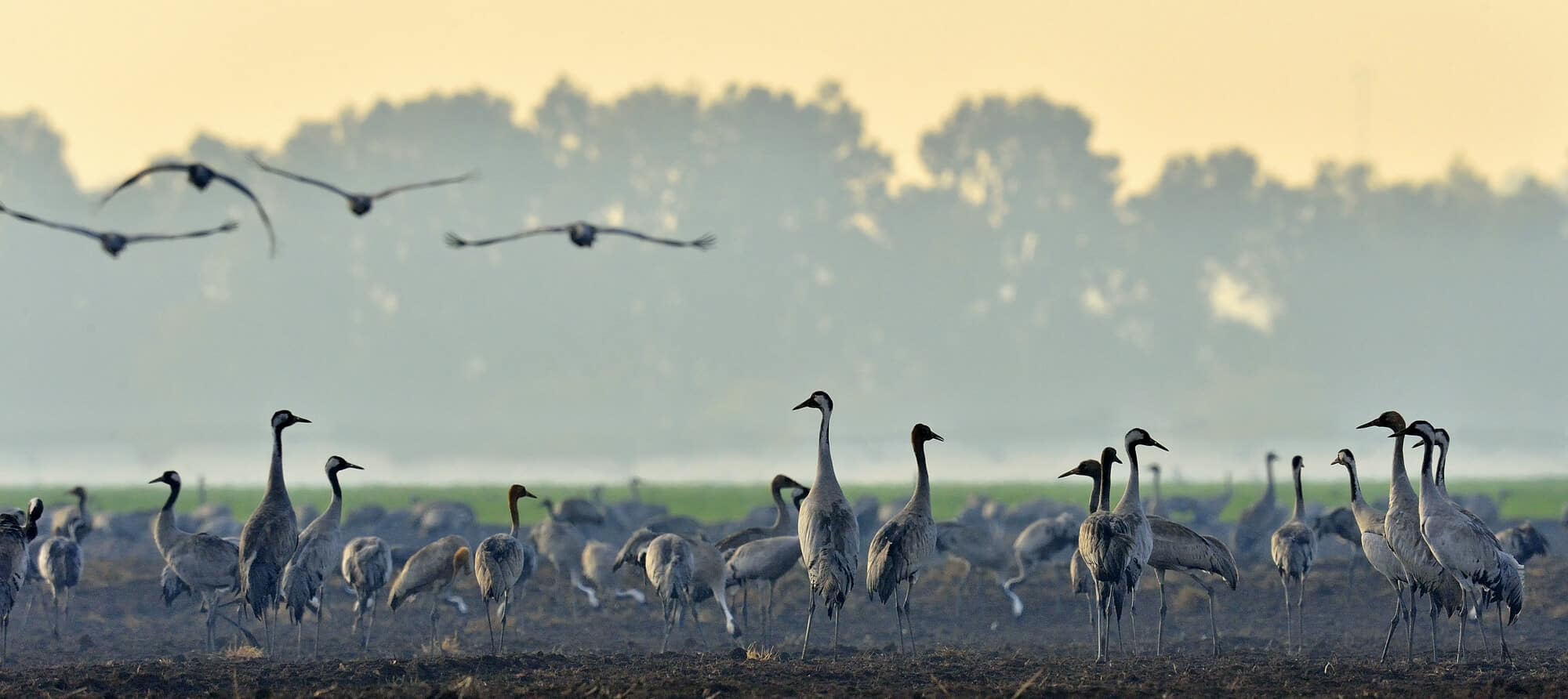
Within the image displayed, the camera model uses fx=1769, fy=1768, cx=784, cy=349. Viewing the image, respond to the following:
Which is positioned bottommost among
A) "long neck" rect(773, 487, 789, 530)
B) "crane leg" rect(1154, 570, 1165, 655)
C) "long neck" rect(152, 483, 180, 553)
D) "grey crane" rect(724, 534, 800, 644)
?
"crane leg" rect(1154, 570, 1165, 655)

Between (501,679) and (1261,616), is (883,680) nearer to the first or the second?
(501,679)

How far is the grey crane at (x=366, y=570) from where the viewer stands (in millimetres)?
25734

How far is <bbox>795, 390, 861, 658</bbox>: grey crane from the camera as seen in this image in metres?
21.5

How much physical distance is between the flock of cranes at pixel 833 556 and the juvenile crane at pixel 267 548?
0.07 feet

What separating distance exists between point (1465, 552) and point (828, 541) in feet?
24.0

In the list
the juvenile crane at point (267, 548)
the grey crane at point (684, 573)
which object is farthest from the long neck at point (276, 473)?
the grey crane at point (684, 573)

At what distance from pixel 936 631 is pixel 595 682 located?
1278 centimetres

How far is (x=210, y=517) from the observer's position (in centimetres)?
4984

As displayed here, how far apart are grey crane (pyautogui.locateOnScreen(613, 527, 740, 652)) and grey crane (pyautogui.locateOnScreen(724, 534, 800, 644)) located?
21 cm

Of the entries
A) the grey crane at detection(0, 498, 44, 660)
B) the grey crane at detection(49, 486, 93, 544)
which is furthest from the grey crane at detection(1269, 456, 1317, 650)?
the grey crane at detection(49, 486, 93, 544)

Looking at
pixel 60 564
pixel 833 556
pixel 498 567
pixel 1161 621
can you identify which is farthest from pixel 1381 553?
pixel 60 564

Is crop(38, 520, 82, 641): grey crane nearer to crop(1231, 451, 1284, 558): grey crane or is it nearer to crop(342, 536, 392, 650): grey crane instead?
crop(342, 536, 392, 650): grey crane

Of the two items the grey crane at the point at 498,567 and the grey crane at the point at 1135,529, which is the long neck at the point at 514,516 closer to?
the grey crane at the point at 498,567

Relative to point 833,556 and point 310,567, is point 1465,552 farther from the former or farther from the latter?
point 310,567
